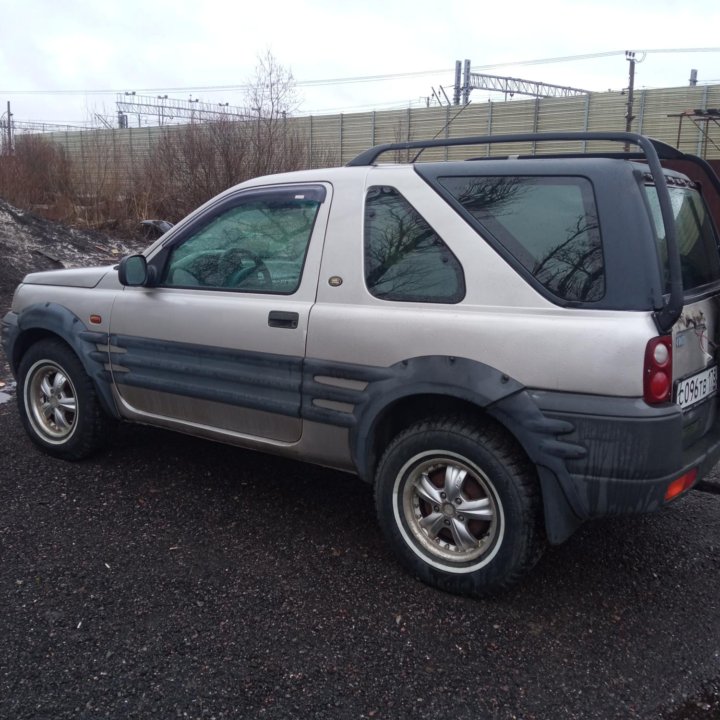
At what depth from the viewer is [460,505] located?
3.24m

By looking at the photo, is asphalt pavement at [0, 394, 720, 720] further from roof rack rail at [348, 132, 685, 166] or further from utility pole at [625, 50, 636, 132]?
utility pole at [625, 50, 636, 132]

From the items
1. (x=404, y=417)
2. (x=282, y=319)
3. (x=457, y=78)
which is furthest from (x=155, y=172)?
A: (x=457, y=78)

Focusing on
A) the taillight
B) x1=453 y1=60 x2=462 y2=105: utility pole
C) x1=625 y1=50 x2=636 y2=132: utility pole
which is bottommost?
the taillight

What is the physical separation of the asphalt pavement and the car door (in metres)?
0.58

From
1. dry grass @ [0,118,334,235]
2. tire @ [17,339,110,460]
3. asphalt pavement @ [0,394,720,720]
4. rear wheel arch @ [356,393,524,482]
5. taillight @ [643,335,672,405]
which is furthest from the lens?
dry grass @ [0,118,334,235]

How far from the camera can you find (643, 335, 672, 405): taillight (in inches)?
109

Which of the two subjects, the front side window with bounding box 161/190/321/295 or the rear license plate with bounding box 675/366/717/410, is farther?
the front side window with bounding box 161/190/321/295

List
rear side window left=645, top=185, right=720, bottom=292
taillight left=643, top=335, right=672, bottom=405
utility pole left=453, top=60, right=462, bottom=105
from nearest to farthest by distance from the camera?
taillight left=643, top=335, right=672, bottom=405, rear side window left=645, top=185, right=720, bottom=292, utility pole left=453, top=60, right=462, bottom=105

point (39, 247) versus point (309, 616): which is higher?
point (39, 247)

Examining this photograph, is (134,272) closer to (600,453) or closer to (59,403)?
(59,403)

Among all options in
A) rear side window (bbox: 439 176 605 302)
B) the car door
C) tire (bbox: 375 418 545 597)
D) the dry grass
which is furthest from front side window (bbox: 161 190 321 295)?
the dry grass

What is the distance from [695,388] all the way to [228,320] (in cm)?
220

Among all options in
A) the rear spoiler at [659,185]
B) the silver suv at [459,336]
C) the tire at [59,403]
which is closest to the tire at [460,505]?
the silver suv at [459,336]

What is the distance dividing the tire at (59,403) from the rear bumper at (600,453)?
9.13 feet
